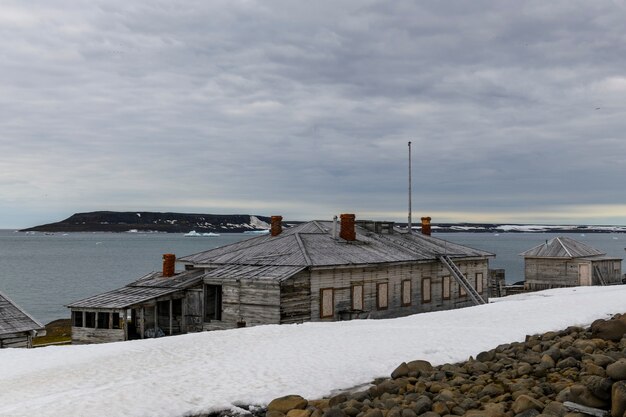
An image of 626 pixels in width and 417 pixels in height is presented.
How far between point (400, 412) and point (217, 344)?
8.50m

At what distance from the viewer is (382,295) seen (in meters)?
31.3

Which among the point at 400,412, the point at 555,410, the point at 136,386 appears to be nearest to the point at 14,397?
the point at 136,386

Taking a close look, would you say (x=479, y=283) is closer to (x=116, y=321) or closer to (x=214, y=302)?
(x=214, y=302)

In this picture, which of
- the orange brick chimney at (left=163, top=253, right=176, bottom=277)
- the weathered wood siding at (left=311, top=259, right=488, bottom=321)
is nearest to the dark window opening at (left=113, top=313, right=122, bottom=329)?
the orange brick chimney at (left=163, top=253, right=176, bottom=277)

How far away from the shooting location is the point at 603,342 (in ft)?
43.1

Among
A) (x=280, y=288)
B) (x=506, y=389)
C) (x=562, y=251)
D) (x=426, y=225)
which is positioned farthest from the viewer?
(x=562, y=251)

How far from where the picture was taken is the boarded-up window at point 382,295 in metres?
31.0

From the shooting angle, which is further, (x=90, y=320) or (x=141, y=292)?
(x=90, y=320)

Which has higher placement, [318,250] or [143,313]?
[318,250]

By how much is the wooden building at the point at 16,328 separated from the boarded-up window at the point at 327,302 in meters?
11.7

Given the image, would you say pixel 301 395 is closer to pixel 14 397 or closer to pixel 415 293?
pixel 14 397

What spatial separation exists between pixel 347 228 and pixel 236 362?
1965cm

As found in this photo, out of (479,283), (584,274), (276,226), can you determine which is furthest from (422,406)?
(584,274)

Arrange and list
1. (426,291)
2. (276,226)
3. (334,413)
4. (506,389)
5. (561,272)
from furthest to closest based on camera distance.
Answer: (561,272) → (276,226) → (426,291) → (506,389) → (334,413)
